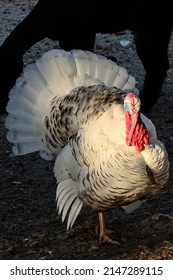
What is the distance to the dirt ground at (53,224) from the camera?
4273 millimetres

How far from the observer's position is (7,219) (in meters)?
4.79

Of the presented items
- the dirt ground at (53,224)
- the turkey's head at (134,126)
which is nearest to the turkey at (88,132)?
the turkey's head at (134,126)

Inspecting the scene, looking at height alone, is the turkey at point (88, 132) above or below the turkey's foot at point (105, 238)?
above

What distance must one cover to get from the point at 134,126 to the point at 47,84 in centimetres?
102

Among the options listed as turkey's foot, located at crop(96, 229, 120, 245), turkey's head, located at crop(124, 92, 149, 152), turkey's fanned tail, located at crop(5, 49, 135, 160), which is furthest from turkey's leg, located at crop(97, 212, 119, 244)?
turkey's head, located at crop(124, 92, 149, 152)

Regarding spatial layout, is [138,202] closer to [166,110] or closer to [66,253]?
[66,253]

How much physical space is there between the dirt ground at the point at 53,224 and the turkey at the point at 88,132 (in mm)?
122

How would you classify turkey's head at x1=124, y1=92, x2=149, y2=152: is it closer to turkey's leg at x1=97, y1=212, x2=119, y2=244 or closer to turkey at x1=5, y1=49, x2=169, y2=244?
turkey at x1=5, y1=49, x2=169, y2=244

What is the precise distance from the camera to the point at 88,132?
408 cm

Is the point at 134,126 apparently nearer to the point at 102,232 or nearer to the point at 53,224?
the point at 102,232

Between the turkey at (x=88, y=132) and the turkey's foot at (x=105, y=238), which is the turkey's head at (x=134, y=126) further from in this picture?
the turkey's foot at (x=105, y=238)

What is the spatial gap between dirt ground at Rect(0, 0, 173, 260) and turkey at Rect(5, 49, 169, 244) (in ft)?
0.40
